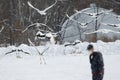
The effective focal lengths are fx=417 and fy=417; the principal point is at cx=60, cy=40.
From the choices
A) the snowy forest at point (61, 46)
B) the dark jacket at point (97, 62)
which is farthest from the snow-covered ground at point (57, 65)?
the dark jacket at point (97, 62)

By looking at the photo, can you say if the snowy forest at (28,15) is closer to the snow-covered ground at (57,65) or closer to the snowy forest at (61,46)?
the snowy forest at (61,46)

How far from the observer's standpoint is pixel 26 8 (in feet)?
118

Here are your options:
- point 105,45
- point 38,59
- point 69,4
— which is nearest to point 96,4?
point 69,4

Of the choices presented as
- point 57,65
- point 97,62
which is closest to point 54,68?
point 57,65

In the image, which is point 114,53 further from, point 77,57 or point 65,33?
point 65,33

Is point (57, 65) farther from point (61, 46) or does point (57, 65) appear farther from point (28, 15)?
point (28, 15)

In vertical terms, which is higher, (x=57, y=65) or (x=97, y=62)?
(x=97, y=62)

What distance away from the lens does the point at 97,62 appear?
40.5ft

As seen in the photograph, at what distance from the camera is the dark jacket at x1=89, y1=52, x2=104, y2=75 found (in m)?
12.3

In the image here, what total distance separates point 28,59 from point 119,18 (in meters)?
12.9

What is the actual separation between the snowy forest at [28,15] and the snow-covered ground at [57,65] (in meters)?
8.73

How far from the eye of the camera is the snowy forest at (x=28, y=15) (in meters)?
32.3

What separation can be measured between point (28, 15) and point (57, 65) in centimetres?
1690

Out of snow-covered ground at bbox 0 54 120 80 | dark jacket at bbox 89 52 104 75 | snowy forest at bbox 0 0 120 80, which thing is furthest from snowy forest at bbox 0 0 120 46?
dark jacket at bbox 89 52 104 75
